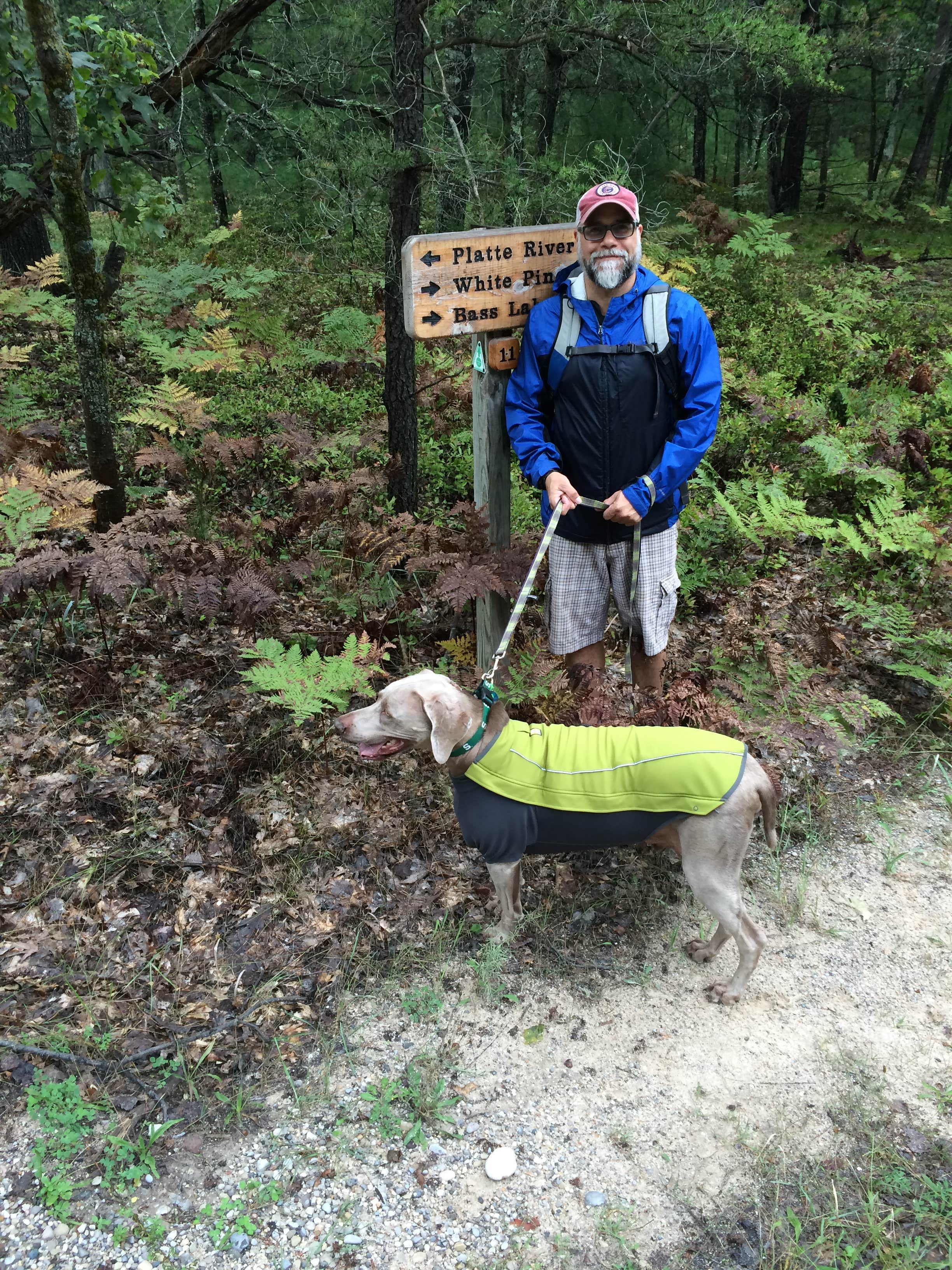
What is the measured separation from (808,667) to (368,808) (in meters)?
2.75

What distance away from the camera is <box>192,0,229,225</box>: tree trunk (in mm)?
9297

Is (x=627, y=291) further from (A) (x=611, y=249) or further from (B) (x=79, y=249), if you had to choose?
(B) (x=79, y=249)

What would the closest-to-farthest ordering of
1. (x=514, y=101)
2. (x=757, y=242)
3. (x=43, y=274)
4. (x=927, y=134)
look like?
(x=43, y=274) < (x=757, y=242) < (x=514, y=101) < (x=927, y=134)

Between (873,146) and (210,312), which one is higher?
(873,146)

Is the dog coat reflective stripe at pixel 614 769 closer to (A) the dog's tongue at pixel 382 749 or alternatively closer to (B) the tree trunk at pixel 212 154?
(A) the dog's tongue at pixel 382 749

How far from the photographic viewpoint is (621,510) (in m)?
3.85

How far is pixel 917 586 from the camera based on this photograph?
6.11 metres

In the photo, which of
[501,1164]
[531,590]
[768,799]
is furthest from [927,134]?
[501,1164]

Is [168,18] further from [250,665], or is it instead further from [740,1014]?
[740,1014]

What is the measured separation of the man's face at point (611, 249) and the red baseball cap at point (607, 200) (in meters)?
0.01

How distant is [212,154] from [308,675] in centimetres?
965

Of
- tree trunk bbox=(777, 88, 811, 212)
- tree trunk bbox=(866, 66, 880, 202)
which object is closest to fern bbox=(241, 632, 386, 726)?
tree trunk bbox=(777, 88, 811, 212)

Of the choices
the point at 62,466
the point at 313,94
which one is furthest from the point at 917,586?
the point at 62,466

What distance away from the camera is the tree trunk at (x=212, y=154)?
30.5 feet
